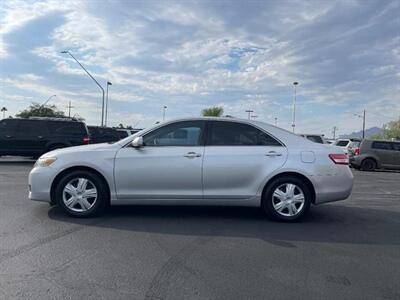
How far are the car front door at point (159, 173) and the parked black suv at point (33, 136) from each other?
1199 cm

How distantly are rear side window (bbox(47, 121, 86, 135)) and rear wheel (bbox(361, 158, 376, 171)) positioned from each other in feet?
43.0

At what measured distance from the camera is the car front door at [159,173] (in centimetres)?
689

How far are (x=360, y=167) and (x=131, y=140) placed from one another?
17.4m

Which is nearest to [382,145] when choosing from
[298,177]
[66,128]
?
[66,128]

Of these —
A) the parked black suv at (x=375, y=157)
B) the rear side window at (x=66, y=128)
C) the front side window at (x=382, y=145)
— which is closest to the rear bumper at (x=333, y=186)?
the rear side window at (x=66, y=128)

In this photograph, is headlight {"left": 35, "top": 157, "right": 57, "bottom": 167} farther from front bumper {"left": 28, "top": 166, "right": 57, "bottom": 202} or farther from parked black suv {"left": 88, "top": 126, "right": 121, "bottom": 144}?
parked black suv {"left": 88, "top": 126, "right": 121, "bottom": 144}

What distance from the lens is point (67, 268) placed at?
15.1 feet

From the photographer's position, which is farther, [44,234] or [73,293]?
[44,234]

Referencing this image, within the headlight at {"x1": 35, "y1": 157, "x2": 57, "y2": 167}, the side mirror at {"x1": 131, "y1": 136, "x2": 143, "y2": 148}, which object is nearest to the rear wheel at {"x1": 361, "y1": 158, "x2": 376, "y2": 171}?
the side mirror at {"x1": 131, "y1": 136, "x2": 143, "y2": 148}

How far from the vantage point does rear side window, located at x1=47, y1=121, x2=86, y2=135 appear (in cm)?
1819

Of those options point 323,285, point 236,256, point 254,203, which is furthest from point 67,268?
point 254,203

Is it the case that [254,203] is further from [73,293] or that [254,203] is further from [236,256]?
[73,293]

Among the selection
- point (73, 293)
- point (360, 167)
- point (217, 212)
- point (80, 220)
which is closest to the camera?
point (73, 293)

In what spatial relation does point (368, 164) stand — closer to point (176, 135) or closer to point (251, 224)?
point (251, 224)
